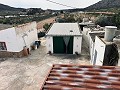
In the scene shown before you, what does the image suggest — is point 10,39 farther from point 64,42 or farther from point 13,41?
point 64,42

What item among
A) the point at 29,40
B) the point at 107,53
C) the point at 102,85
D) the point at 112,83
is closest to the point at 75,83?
the point at 102,85

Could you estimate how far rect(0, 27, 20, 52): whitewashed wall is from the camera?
1819cm

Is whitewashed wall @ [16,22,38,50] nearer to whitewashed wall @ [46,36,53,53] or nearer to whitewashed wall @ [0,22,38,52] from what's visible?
whitewashed wall @ [0,22,38,52]

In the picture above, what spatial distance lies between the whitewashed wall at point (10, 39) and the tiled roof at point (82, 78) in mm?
12608

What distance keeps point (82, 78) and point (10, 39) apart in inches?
586

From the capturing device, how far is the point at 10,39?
18.6 meters

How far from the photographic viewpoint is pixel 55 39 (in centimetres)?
1955

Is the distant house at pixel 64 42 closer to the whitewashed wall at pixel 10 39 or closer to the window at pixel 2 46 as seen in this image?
the whitewashed wall at pixel 10 39

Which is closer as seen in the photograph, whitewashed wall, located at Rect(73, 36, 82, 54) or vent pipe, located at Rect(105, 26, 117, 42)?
vent pipe, located at Rect(105, 26, 117, 42)

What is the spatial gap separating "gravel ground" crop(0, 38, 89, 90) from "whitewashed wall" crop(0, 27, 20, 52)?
1.56 meters

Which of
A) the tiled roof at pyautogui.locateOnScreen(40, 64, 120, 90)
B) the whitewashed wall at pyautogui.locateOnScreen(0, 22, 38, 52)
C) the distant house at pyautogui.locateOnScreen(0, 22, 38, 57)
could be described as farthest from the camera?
the distant house at pyautogui.locateOnScreen(0, 22, 38, 57)

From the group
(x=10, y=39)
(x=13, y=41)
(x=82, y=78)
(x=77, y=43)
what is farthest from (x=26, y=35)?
(x=82, y=78)

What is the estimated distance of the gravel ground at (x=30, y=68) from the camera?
1283 cm

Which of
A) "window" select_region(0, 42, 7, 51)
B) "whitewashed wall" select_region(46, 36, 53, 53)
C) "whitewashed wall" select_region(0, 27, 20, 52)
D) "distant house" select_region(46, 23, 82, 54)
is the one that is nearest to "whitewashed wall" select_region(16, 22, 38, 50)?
"whitewashed wall" select_region(0, 27, 20, 52)
